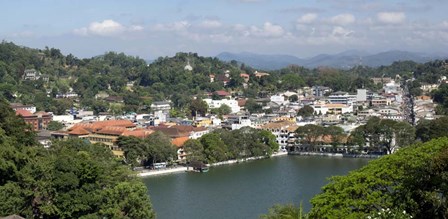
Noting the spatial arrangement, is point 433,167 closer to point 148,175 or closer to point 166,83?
point 148,175

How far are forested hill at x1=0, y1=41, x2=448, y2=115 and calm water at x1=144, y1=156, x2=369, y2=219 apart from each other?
13.0 m

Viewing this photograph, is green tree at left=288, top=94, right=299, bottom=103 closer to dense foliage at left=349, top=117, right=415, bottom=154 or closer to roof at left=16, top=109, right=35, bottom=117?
dense foliage at left=349, top=117, right=415, bottom=154

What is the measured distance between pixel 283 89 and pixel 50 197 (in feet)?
98.9

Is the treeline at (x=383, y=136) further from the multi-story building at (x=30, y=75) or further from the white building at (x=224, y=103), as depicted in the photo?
the multi-story building at (x=30, y=75)

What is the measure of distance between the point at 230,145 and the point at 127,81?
20924 mm

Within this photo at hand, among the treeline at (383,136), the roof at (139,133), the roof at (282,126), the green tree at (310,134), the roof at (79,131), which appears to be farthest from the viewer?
the roof at (282,126)

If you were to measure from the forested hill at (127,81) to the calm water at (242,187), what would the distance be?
13.0 m

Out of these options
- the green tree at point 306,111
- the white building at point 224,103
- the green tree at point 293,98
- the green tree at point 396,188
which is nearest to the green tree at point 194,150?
the green tree at point 306,111

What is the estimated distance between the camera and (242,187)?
14.6 meters

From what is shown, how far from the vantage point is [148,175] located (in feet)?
54.5

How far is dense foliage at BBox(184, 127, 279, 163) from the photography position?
18.4 meters

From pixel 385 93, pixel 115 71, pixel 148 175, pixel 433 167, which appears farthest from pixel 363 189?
pixel 115 71

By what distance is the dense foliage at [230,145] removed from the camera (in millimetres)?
18438

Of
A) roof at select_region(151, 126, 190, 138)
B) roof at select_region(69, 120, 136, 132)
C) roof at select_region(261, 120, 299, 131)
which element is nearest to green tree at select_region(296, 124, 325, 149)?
roof at select_region(261, 120, 299, 131)
